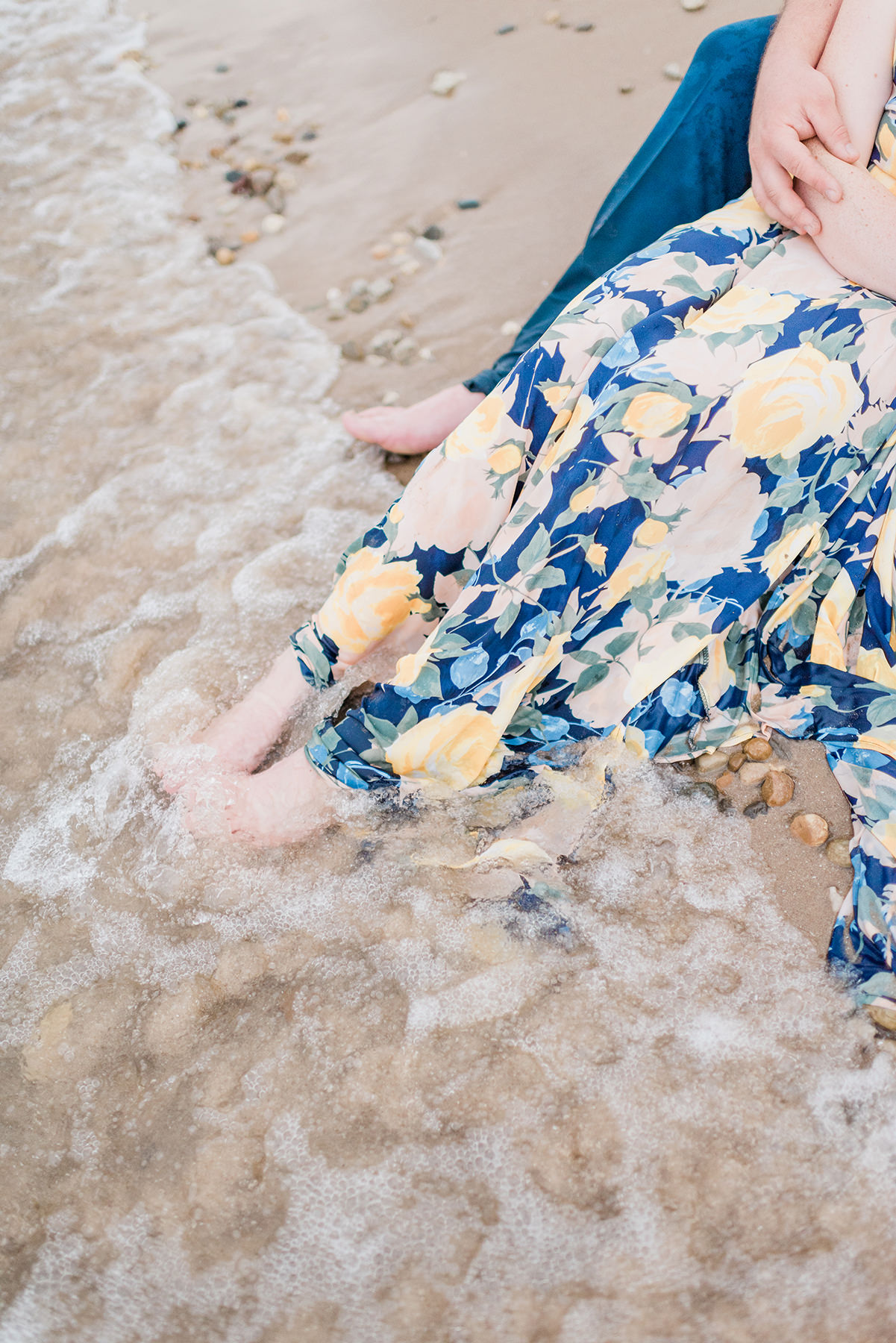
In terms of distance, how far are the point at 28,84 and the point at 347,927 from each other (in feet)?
14.1

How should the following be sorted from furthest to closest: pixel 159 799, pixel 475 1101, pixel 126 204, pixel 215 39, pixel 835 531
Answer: pixel 215 39, pixel 126 204, pixel 159 799, pixel 835 531, pixel 475 1101

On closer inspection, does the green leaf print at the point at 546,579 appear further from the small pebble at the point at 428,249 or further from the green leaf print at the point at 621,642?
the small pebble at the point at 428,249

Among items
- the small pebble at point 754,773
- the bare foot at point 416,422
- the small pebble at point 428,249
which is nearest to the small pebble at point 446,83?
the small pebble at point 428,249

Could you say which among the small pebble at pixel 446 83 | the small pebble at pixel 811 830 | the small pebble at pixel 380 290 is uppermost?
the small pebble at pixel 446 83

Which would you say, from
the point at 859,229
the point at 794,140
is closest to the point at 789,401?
the point at 859,229

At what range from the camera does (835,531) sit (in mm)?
1309

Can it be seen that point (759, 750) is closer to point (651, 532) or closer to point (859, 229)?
point (651, 532)

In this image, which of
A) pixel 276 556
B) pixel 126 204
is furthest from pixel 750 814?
A: pixel 126 204

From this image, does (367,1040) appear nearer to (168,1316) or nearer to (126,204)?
(168,1316)

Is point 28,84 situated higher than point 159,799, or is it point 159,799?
point 28,84

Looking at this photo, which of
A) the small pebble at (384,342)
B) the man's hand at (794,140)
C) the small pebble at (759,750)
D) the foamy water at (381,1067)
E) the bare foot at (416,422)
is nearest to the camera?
the foamy water at (381,1067)

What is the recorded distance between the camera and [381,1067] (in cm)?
Result: 124

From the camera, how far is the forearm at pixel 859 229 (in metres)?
1.21

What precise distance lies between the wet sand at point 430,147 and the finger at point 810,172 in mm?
1094
